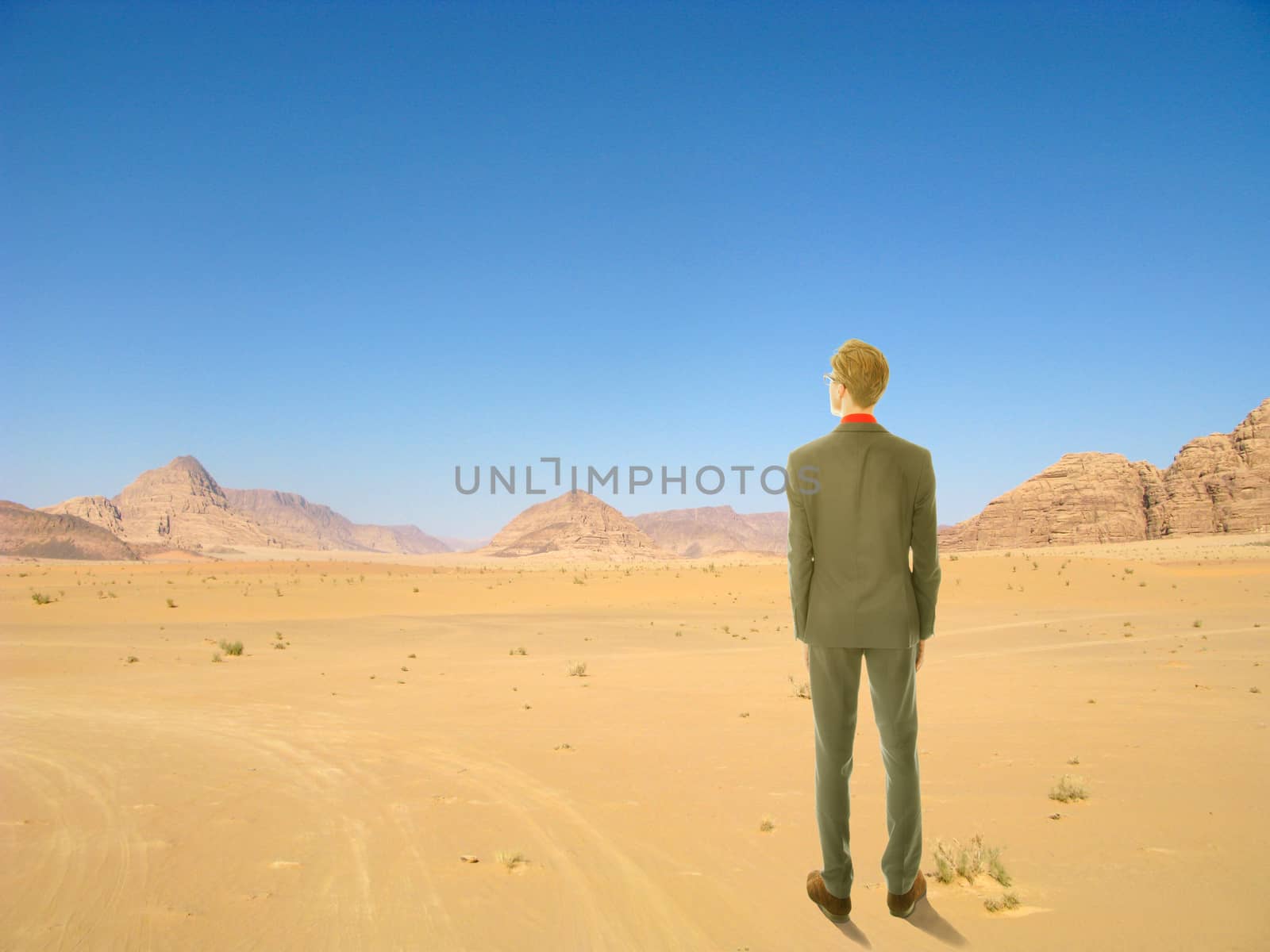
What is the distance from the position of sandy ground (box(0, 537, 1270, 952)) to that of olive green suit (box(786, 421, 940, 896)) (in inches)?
21.2

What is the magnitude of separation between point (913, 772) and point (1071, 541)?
13203 cm

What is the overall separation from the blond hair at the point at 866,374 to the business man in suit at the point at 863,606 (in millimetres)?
109

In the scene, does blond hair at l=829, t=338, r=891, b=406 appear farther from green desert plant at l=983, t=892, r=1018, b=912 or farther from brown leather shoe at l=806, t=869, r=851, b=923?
green desert plant at l=983, t=892, r=1018, b=912

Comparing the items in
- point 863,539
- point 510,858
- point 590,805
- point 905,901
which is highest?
point 863,539

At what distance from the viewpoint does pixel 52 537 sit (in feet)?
329

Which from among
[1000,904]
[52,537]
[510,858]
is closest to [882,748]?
[1000,904]

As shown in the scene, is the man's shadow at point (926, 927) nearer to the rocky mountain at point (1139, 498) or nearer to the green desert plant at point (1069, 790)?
the green desert plant at point (1069, 790)

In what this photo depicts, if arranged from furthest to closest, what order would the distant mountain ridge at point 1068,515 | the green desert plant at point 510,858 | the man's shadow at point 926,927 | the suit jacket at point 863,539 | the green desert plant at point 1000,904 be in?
the distant mountain ridge at point 1068,515
the green desert plant at point 510,858
the green desert plant at point 1000,904
the suit jacket at point 863,539
the man's shadow at point 926,927

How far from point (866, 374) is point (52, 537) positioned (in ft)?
402

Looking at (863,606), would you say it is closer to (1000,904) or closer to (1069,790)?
(1000,904)

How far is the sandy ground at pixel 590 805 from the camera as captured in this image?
3729mm

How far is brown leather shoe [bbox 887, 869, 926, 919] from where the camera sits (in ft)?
12.2

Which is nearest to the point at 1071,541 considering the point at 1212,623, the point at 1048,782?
the point at 1212,623

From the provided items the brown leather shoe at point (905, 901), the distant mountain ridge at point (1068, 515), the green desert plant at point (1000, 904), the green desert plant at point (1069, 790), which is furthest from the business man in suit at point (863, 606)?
the distant mountain ridge at point (1068, 515)
